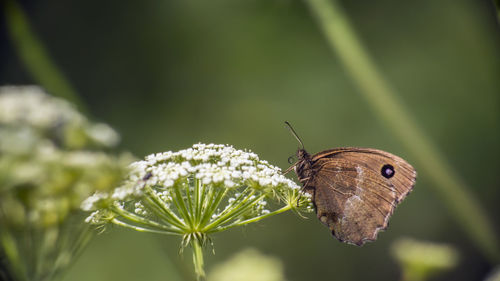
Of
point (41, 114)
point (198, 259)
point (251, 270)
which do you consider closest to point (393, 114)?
point (251, 270)

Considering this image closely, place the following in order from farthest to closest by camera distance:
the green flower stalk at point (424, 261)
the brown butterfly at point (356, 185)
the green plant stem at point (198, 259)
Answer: the green flower stalk at point (424, 261)
the brown butterfly at point (356, 185)
the green plant stem at point (198, 259)

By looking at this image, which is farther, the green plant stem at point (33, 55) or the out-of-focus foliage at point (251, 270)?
the green plant stem at point (33, 55)

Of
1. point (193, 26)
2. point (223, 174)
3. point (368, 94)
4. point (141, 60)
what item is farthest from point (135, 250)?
point (223, 174)

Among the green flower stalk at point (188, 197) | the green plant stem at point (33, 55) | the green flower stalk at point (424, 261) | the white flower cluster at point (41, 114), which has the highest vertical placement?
the green plant stem at point (33, 55)

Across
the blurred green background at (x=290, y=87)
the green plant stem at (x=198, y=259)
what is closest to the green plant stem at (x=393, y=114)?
the green plant stem at (x=198, y=259)

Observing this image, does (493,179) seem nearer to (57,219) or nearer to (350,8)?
(350,8)

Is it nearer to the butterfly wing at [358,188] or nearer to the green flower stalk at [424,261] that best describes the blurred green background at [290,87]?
the green flower stalk at [424,261]

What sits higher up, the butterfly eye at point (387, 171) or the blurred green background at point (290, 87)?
the blurred green background at point (290, 87)

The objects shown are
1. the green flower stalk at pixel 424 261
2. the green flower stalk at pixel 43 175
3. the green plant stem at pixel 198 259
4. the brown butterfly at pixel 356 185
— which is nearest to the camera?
the green flower stalk at pixel 43 175
